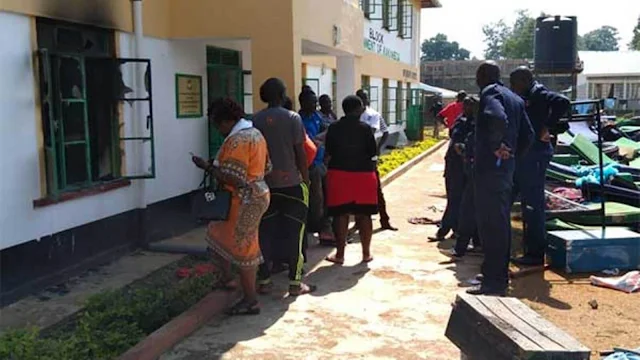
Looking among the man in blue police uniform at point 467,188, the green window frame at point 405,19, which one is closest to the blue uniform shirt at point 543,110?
the man in blue police uniform at point 467,188

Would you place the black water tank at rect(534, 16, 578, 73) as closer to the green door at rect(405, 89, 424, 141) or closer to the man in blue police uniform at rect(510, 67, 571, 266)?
the green door at rect(405, 89, 424, 141)

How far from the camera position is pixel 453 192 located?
750cm

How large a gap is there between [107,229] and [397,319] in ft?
10.3

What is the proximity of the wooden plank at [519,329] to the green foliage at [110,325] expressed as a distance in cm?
227

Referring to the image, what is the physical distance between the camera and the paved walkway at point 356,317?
4480mm

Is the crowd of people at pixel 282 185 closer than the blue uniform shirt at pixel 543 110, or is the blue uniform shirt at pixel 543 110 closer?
the crowd of people at pixel 282 185

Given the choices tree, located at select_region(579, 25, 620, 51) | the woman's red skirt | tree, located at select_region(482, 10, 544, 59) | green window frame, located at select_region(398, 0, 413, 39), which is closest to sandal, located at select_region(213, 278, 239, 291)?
the woman's red skirt

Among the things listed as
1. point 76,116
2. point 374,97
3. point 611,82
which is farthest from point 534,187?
point 611,82

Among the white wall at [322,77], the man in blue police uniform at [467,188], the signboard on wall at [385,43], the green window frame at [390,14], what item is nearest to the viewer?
the man in blue police uniform at [467,188]

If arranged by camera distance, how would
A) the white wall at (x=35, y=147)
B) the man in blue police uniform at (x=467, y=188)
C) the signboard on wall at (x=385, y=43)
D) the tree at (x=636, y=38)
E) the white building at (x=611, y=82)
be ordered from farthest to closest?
the tree at (x=636, y=38), the white building at (x=611, y=82), the signboard on wall at (x=385, y=43), the man in blue police uniform at (x=467, y=188), the white wall at (x=35, y=147)

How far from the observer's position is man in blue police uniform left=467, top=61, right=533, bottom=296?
533 cm

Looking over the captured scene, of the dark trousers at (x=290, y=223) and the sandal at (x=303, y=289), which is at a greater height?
the dark trousers at (x=290, y=223)

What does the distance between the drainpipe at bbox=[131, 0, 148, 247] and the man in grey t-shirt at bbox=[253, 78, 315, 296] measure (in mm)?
1985

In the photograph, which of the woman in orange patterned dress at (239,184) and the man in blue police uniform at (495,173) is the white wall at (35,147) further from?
the man in blue police uniform at (495,173)
